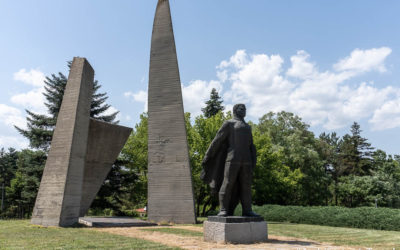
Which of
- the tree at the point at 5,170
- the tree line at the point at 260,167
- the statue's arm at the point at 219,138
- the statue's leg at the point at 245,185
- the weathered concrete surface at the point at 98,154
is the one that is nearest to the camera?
the statue's leg at the point at 245,185

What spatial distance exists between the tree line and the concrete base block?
1604cm

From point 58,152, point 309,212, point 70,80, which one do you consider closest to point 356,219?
point 309,212

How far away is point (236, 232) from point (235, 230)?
0.05m

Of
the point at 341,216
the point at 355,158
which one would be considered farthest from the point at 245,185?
the point at 355,158

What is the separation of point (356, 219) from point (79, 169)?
12279 millimetres

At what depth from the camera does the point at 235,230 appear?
21.2 feet

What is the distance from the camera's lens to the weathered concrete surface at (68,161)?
454 inches

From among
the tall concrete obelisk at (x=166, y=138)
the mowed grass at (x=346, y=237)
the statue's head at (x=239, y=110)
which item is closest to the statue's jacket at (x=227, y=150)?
the statue's head at (x=239, y=110)

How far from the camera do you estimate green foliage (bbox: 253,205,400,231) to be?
12859 mm

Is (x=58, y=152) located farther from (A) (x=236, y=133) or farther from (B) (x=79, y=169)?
(A) (x=236, y=133)

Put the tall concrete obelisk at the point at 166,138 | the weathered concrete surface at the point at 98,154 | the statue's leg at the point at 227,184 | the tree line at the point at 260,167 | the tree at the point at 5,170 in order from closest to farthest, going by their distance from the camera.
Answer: the statue's leg at the point at 227,184 < the tall concrete obelisk at the point at 166,138 < the weathered concrete surface at the point at 98,154 < the tree line at the point at 260,167 < the tree at the point at 5,170

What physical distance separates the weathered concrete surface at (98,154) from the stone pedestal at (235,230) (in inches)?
401

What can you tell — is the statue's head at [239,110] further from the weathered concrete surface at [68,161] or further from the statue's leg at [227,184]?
the weathered concrete surface at [68,161]

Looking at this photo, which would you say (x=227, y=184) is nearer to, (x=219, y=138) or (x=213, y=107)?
(x=219, y=138)
